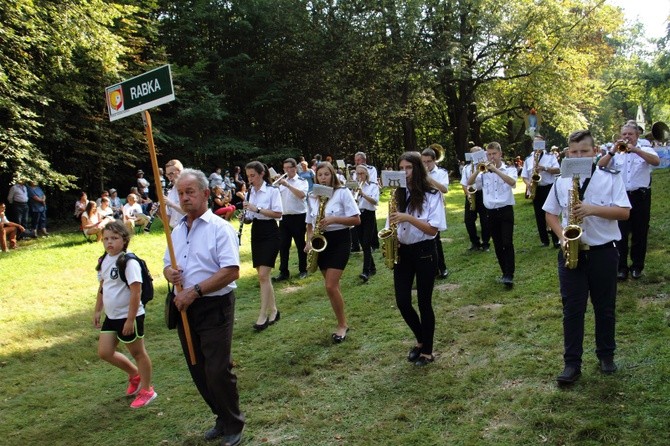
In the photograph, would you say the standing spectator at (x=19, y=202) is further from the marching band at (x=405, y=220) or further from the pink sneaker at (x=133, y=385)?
the pink sneaker at (x=133, y=385)

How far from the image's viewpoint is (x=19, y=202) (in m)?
16.1

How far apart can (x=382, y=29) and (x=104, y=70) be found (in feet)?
45.4

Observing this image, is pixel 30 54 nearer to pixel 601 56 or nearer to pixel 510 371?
pixel 510 371

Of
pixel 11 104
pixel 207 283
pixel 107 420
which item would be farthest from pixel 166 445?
pixel 11 104

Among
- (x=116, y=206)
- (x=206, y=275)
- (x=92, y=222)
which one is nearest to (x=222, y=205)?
(x=116, y=206)

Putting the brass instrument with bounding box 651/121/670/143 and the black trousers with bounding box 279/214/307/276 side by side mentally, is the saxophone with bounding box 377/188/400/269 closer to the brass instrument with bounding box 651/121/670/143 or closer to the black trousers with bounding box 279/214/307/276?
the black trousers with bounding box 279/214/307/276

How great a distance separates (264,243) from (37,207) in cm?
1252

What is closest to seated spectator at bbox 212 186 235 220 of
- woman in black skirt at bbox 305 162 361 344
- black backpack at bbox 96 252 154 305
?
woman in black skirt at bbox 305 162 361 344

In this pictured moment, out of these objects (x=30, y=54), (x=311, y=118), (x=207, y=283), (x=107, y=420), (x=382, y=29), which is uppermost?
(x=382, y=29)

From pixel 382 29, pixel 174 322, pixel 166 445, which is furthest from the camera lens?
pixel 382 29

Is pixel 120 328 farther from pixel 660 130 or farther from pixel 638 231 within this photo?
pixel 660 130

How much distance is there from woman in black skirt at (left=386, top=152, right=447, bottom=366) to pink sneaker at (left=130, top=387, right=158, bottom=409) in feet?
8.62

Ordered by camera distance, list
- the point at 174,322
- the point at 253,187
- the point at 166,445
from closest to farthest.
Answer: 1. the point at 174,322
2. the point at 166,445
3. the point at 253,187

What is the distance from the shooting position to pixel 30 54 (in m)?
15.7
